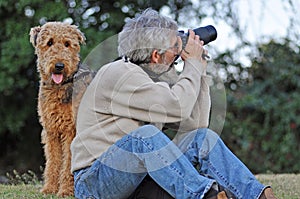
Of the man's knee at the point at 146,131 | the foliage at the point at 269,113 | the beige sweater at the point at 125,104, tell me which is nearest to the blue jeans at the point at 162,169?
the man's knee at the point at 146,131

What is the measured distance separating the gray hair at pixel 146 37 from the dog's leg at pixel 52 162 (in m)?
1.09

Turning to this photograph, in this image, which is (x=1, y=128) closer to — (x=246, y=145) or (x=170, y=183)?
(x=246, y=145)

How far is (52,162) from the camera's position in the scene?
395 cm

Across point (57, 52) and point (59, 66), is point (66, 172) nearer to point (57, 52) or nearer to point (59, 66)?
point (59, 66)

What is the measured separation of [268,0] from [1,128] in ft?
14.5

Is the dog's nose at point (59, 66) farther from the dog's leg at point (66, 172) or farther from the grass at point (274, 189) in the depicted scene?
the grass at point (274, 189)

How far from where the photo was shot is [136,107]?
9.69ft

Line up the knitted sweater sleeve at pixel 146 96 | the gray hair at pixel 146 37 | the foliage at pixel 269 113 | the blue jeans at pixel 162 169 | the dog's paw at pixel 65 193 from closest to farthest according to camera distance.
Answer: the blue jeans at pixel 162 169, the knitted sweater sleeve at pixel 146 96, the gray hair at pixel 146 37, the dog's paw at pixel 65 193, the foliage at pixel 269 113

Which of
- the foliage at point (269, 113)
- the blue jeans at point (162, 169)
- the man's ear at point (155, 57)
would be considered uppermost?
the man's ear at point (155, 57)

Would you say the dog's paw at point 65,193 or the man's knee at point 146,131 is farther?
the dog's paw at point 65,193

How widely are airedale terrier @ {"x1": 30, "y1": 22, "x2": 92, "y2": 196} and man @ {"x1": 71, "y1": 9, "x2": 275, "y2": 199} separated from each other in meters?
0.61

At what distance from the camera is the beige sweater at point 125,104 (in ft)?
9.61

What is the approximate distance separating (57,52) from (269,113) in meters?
4.92

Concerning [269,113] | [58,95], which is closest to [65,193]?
[58,95]
